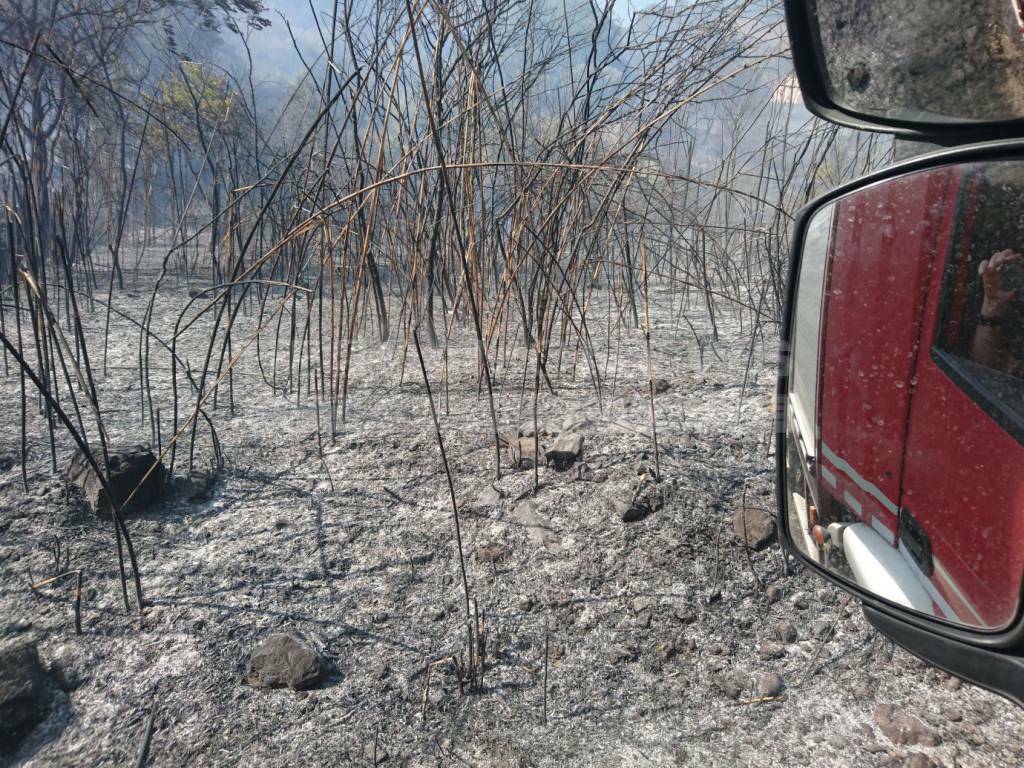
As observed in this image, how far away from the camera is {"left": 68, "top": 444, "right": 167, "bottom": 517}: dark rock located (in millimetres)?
962

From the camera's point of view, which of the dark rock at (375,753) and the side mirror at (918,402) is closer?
the side mirror at (918,402)

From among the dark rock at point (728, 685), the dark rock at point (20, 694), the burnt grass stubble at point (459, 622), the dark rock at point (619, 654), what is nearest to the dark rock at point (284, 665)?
the burnt grass stubble at point (459, 622)

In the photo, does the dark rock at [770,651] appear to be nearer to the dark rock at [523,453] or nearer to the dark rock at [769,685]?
the dark rock at [769,685]

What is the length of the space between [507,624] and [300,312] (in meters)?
2.30

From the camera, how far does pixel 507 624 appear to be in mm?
786

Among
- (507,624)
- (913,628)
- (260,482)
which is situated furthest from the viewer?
(260,482)

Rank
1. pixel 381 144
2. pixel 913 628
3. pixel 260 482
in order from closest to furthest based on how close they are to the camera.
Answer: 1. pixel 913 628
2. pixel 381 144
3. pixel 260 482

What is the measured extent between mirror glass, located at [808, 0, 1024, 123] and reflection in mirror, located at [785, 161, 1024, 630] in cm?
4

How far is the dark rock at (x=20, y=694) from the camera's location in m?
0.62

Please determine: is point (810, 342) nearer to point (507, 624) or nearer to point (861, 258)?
point (861, 258)

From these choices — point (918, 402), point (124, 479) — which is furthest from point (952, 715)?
point (124, 479)

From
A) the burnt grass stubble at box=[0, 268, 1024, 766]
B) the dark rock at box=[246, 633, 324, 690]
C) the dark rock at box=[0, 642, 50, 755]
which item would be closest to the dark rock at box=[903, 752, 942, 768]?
the burnt grass stubble at box=[0, 268, 1024, 766]

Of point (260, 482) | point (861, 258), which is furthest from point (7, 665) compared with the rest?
point (861, 258)

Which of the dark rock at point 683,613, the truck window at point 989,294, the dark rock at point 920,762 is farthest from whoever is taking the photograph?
the dark rock at point 683,613
